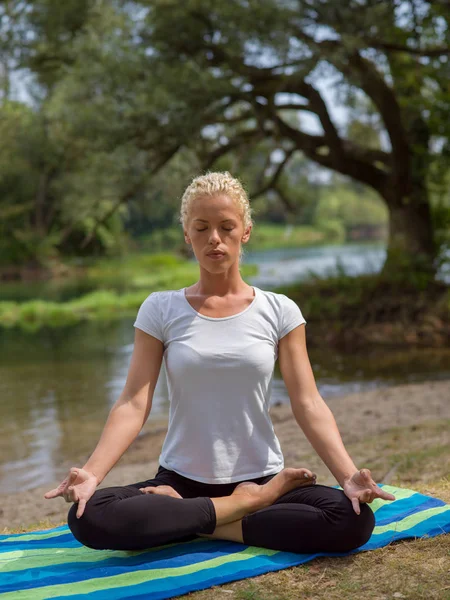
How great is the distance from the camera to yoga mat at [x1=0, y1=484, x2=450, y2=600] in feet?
7.80

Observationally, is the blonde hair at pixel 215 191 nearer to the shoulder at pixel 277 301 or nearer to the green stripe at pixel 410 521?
the shoulder at pixel 277 301

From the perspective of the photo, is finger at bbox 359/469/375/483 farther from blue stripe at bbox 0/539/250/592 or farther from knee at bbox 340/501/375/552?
blue stripe at bbox 0/539/250/592

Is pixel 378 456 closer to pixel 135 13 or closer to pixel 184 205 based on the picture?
pixel 184 205

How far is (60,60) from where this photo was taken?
44.2 ft

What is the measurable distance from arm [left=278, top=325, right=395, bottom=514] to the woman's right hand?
766 millimetres

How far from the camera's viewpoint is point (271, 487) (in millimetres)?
2662

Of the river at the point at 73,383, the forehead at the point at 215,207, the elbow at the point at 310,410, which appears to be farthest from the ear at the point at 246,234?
the river at the point at 73,383

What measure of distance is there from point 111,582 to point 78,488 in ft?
1.02

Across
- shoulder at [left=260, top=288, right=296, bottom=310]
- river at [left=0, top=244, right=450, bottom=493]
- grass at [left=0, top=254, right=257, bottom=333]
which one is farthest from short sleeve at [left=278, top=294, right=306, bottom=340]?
grass at [left=0, top=254, right=257, bottom=333]

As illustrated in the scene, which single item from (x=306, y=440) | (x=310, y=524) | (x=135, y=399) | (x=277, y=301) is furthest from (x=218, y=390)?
(x=306, y=440)

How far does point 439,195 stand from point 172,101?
501 cm

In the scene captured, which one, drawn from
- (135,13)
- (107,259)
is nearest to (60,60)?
(135,13)

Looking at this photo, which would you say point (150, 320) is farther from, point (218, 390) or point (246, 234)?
point (246, 234)

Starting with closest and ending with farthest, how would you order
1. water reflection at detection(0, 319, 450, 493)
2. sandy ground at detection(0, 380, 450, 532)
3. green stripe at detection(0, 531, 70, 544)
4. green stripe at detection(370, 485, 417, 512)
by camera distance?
1. green stripe at detection(0, 531, 70, 544)
2. green stripe at detection(370, 485, 417, 512)
3. sandy ground at detection(0, 380, 450, 532)
4. water reflection at detection(0, 319, 450, 493)
